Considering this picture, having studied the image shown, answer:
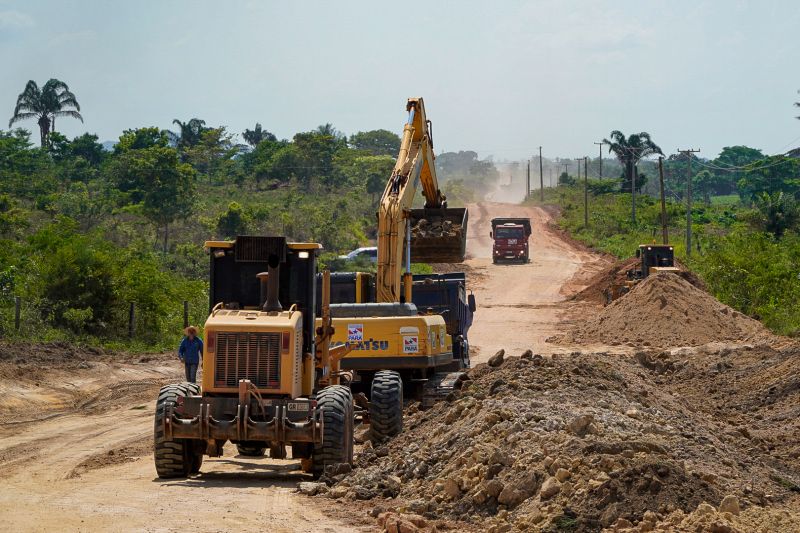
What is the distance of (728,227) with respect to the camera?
7856 cm

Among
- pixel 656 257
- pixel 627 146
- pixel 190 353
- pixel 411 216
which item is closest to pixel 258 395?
pixel 190 353

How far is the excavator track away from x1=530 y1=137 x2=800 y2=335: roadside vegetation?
16730 mm

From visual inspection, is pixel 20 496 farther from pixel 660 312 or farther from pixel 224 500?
pixel 660 312

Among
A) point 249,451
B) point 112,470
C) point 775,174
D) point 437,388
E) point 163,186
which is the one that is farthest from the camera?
point 775,174

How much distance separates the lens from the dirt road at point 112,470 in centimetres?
1016

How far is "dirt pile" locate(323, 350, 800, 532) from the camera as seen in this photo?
9625 mm

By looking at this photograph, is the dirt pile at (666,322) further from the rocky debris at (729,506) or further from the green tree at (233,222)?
the rocky debris at (729,506)

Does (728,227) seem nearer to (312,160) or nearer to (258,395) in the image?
(312,160)

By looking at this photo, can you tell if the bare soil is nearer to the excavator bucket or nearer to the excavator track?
the excavator track

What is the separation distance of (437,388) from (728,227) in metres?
65.4

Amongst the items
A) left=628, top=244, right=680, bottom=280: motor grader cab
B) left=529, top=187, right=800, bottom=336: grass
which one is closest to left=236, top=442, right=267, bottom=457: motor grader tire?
left=529, top=187, right=800, bottom=336: grass

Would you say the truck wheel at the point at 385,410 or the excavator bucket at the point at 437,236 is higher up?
the excavator bucket at the point at 437,236

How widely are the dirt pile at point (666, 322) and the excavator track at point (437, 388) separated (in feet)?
52.1

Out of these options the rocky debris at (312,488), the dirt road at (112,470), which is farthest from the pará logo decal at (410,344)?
the rocky debris at (312,488)
